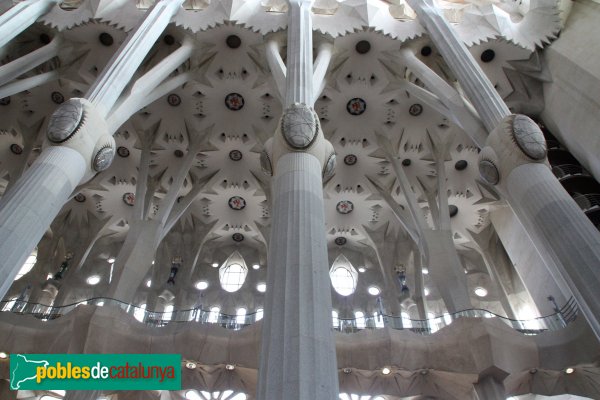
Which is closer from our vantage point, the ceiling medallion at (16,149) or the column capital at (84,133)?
the column capital at (84,133)

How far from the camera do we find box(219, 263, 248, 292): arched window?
1841 cm

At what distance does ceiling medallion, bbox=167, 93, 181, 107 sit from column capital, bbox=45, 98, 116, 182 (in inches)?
300

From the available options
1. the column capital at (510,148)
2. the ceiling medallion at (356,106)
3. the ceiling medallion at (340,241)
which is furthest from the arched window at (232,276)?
the column capital at (510,148)

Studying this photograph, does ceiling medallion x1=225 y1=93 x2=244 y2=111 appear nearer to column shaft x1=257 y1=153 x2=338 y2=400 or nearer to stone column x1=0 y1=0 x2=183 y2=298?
stone column x1=0 y1=0 x2=183 y2=298

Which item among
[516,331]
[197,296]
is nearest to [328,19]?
[516,331]

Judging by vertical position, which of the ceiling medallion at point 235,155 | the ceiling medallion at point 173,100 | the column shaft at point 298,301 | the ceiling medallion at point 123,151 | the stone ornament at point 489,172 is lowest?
the column shaft at point 298,301

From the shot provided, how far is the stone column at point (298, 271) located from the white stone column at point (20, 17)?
23.1 feet

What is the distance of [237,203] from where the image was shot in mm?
18547

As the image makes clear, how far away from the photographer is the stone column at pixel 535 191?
6250 millimetres

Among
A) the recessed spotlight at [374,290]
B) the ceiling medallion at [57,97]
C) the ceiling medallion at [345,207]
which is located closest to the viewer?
the ceiling medallion at [57,97]

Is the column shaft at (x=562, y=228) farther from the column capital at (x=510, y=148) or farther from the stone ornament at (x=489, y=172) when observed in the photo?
the stone ornament at (x=489, y=172)

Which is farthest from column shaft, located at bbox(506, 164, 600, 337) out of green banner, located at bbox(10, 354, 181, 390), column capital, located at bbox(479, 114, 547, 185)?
green banner, located at bbox(10, 354, 181, 390)

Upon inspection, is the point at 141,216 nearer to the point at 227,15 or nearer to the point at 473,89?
the point at 227,15

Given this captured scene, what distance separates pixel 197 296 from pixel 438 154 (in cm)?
1045
